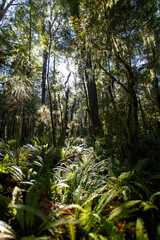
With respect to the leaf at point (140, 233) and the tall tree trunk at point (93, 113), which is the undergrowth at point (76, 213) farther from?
the tall tree trunk at point (93, 113)

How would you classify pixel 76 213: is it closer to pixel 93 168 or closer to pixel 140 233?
pixel 140 233

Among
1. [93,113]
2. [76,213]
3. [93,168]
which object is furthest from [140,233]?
[93,113]

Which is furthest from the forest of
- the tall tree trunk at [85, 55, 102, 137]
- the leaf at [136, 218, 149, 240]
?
the tall tree trunk at [85, 55, 102, 137]

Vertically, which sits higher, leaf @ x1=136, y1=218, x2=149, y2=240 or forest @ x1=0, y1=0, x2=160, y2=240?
forest @ x1=0, y1=0, x2=160, y2=240

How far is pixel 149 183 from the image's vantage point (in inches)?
98.5

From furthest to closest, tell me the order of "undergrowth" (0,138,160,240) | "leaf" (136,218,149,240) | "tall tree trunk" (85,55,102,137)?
"tall tree trunk" (85,55,102,137)
"undergrowth" (0,138,160,240)
"leaf" (136,218,149,240)

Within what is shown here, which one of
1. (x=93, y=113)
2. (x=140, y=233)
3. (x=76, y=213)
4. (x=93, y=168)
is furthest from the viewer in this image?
(x=93, y=113)

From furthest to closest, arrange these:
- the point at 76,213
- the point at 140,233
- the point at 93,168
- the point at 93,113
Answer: the point at 93,113 → the point at 93,168 → the point at 76,213 → the point at 140,233

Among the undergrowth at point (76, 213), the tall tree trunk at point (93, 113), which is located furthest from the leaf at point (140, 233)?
the tall tree trunk at point (93, 113)

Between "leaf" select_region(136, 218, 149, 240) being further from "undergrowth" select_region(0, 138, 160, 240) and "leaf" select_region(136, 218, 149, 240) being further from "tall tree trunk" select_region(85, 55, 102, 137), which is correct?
"tall tree trunk" select_region(85, 55, 102, 137)

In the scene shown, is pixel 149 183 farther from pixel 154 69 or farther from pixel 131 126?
pixel 154 69

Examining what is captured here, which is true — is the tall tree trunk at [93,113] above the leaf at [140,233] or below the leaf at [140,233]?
above

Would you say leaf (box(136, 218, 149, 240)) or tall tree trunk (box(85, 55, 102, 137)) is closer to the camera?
leaf (box(136, 218, 149, 240))

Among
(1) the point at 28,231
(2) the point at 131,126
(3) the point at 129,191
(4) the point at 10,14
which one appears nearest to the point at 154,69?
(2) the point at 131,126
